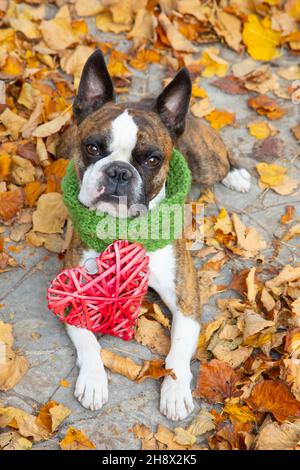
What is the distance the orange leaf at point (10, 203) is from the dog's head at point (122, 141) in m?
1.04

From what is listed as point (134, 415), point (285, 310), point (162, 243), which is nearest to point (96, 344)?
point (134, 415)

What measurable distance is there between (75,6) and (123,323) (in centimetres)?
403

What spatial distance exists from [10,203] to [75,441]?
2.04 m

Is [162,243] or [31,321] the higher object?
[162,243]

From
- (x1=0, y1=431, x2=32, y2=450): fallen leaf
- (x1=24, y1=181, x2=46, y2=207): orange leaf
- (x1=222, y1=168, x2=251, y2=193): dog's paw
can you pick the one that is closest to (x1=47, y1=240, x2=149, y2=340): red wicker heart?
(x1=0, y1=431, x2=32, y2=450): fallen leaf

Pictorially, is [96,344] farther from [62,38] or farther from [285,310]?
[62,38]

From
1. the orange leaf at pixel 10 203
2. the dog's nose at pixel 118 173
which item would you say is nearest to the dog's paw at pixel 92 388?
the dog's nose at pixel 118 173

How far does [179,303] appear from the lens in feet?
13.5

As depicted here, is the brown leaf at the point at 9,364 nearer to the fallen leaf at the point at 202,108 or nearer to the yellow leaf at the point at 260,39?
the fallen leaf at the point at 202,108

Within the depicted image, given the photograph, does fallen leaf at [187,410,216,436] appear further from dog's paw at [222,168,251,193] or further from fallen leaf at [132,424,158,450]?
dog's paw at [222,168,251,193]

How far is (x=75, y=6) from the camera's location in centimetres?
653

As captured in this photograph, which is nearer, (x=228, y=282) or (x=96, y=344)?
(x=96, y=344)

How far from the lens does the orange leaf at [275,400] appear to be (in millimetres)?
3637
